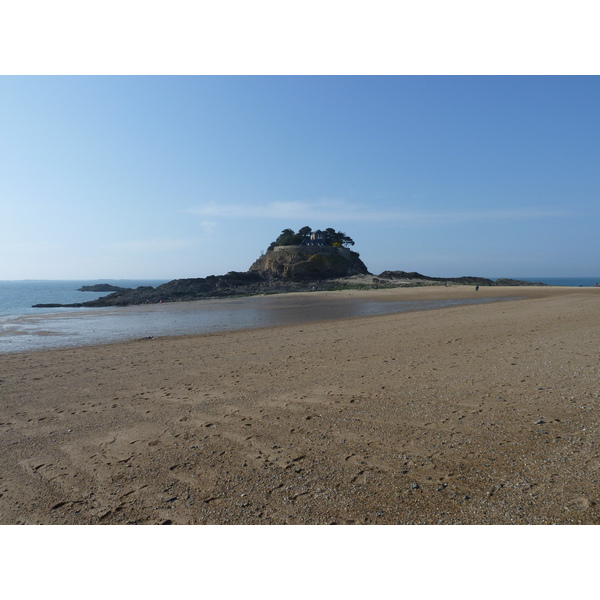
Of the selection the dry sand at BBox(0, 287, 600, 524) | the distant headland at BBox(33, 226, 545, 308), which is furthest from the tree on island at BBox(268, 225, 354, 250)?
the dry sand at BBox(0, 287, 600, 524)

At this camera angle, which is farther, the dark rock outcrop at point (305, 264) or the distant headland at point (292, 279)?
the dark rock outcrop at point (305, 264)

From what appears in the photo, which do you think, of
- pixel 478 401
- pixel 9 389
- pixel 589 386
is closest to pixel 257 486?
pixel 478 401

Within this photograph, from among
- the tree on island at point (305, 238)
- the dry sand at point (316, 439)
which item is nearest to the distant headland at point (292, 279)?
the tree on island at point (305, 238)

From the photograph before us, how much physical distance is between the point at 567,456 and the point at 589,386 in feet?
8.14

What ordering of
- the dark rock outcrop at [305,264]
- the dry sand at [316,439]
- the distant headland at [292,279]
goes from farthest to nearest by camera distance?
1. the dark rock outcrop at [305,264]
2. the distant headland at [292,279]
3. the dry sand at [316,439]

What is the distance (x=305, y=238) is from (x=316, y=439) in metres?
76.9

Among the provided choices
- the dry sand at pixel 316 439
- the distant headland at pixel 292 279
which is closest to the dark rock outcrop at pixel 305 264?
the distant headland at pixel 292 279

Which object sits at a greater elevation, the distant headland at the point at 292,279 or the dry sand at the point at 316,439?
the distant headland at the point at 292,279

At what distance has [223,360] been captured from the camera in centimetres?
944

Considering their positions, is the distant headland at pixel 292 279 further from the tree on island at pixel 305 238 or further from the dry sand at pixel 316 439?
the dry sand at pixel 316 439

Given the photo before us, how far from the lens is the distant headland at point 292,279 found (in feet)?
154

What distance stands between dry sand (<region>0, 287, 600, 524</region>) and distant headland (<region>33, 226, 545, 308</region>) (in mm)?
36671

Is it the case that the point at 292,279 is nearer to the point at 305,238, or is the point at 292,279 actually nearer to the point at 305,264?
the point at 305,264

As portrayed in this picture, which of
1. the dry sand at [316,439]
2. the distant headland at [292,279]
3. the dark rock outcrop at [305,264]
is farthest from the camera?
the dark rock outcrop at [305,264]
